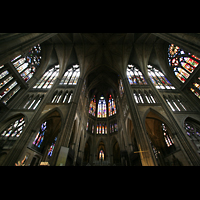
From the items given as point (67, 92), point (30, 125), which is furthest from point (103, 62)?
point (30, 125)

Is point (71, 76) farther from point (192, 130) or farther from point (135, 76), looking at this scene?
point (192, 130)

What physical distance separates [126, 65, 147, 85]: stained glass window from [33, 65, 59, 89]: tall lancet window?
43.1ft

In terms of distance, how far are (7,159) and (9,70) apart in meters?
9.44

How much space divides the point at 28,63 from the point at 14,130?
31.3 feet

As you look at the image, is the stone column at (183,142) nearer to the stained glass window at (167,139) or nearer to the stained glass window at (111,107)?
the stained glass window at (167,139)

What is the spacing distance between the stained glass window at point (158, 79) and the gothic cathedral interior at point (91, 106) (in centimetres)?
12

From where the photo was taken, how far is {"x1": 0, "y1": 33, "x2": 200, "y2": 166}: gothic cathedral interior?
8863mm

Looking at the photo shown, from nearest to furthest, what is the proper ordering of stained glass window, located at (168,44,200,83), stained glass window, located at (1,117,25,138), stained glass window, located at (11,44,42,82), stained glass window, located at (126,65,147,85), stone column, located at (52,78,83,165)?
stone column, located at (52,78,83,165), stained glass window, located at (1,117,25,138), stained glass window, located at (11,44,42,82), stained glass window, located at (168,44,200,83), stained glass window, located at (126,65,147,85)

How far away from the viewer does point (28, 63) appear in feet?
47.9

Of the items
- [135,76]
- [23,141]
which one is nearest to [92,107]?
[135,76]

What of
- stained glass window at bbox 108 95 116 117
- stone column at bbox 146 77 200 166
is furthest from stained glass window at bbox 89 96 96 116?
stone column at bbox 146 77 200 166

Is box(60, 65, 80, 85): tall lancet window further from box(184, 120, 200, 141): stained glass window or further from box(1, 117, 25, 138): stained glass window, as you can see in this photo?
box(184, 120, 200, 141): stained glass window

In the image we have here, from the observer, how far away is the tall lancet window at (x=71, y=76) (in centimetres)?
1667
